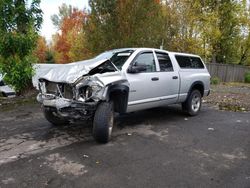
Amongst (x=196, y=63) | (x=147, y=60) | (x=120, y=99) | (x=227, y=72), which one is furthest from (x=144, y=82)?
(x=227, y=72)

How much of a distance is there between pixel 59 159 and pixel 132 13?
9622 millimetres

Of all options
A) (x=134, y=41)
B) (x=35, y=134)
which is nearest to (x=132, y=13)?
(x=134, y=41)

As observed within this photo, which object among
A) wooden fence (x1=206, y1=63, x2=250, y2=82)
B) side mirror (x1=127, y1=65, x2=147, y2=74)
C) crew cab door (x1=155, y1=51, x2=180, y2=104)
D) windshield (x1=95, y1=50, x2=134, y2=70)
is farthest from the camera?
wooden fence (x1=206, y1=63, x2=250, y2=82)

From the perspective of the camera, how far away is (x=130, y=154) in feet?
16.7

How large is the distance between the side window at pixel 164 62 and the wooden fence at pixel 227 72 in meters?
18.3

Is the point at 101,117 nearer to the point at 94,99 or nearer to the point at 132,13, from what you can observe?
the point at 94,99

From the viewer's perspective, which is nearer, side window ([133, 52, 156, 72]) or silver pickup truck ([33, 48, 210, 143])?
silver pickup truck ([33, 48, 210, 143])

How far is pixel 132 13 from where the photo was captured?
13.0 meters

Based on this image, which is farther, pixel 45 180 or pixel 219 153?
pixel 219 153

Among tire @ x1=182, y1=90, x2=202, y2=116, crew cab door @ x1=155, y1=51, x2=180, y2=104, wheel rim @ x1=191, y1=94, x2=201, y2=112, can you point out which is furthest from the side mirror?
wheel rim @ x1=191, y1=94, x2=201, y2=112

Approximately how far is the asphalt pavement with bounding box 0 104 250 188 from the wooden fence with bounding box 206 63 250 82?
18.2 m

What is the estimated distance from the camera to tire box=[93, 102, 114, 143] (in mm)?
5359

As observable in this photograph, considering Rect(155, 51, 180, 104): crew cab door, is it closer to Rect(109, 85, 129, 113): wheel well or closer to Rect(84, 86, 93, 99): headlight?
Rect(109, 85, 129, 113): wheel well

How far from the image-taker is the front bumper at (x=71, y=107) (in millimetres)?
5406
